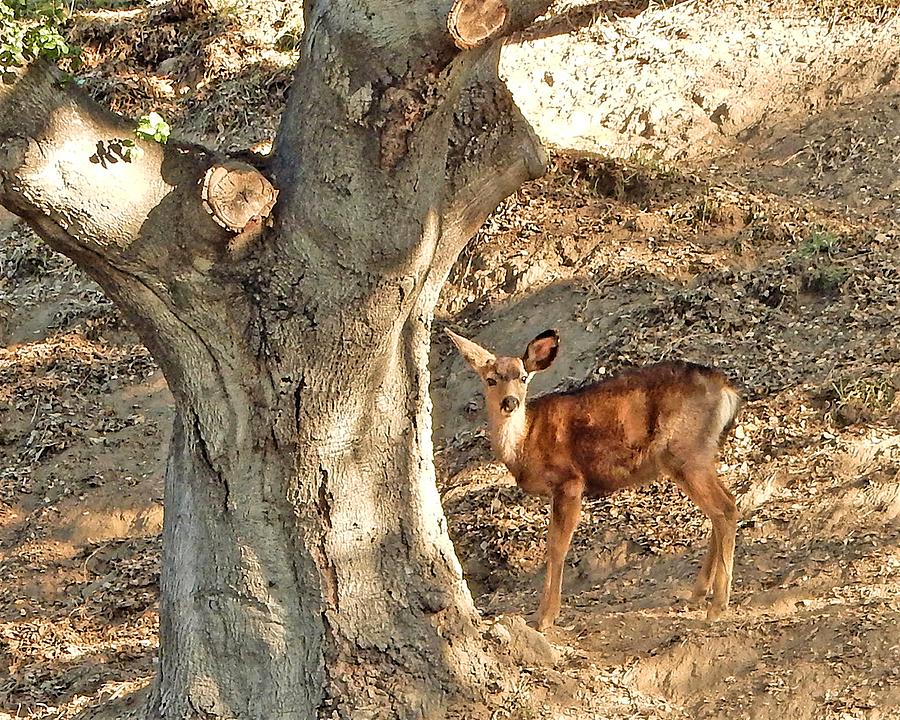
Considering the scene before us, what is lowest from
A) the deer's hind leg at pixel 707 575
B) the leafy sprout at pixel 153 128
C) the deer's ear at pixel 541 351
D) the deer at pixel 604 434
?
the deer's hind leg at pixel 707 575

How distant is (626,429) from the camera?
23.4 feet

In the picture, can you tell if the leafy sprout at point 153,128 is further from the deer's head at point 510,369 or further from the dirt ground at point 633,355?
the dirt ground at point 633,355

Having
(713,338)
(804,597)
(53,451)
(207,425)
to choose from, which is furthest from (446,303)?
(207,425)

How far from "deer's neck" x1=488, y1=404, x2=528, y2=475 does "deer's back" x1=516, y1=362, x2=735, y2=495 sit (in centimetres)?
4

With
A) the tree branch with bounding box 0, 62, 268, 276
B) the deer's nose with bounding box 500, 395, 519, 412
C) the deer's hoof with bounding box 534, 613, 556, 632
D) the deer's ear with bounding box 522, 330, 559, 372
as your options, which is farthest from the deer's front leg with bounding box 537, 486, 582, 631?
the tree branch with bounding box 0, 62, 268, 276

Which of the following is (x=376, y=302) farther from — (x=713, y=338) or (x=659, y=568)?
(x=713, y=338)

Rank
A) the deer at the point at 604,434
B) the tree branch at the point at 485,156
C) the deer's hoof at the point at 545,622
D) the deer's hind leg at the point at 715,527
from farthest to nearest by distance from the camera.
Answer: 1. the deer at the point at 604,434
2. the deer's hoof at the point at 545,622
3. the deer's hind leg at the point at 715,527
4. the tree branch at the point at 485,156

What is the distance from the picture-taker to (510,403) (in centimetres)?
710

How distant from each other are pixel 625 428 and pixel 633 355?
219cm

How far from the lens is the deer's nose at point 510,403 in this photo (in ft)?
23.3

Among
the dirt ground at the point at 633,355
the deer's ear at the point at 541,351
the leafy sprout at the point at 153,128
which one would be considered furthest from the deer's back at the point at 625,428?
the leafy sprout at the point at 153,128

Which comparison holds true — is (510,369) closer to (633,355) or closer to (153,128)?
(633,355)

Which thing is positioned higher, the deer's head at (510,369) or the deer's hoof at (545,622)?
the deer's head at (510,369)

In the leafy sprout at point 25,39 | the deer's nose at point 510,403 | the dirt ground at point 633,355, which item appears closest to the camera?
the leafy sprout at point 25,39
